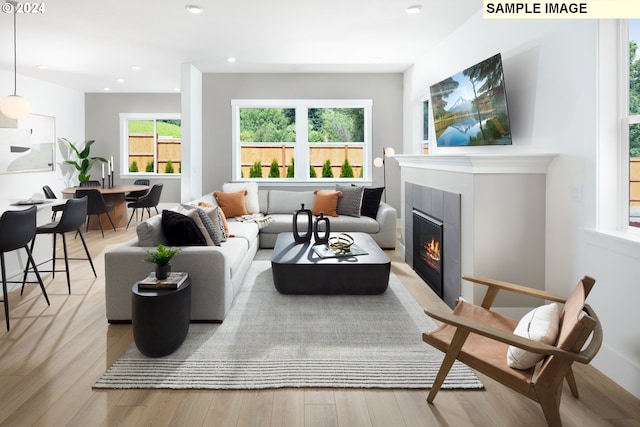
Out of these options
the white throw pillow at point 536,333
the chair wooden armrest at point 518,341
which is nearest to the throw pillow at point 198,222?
the chair wooden armrest at point 518,341

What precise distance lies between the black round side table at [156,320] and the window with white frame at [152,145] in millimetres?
8025

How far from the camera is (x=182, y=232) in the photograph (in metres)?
3.62

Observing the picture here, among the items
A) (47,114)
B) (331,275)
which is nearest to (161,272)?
(331,275)

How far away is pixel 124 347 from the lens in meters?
3.03

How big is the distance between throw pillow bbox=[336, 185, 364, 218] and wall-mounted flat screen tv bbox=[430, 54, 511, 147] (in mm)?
1595

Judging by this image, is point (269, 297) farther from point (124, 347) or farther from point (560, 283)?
point (560, 283)

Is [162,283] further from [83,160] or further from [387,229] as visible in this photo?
[83,160]

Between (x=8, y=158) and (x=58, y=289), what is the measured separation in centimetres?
459

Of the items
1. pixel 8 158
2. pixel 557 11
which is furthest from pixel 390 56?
pixel 8 158

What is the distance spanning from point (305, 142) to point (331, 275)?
414cm

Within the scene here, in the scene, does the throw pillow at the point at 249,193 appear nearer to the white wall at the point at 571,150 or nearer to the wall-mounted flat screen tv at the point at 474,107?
the wall-mounted flat screen tv at the point at 474,107

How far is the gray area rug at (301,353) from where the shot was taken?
8.35ft

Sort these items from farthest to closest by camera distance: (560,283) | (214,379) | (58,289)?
(58,289)
(560,283)
(214,379)

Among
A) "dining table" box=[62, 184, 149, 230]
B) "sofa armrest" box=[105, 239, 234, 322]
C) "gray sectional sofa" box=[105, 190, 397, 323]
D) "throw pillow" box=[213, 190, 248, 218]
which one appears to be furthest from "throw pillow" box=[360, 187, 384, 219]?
"dining table" box=[62, 184, 149, 230]
